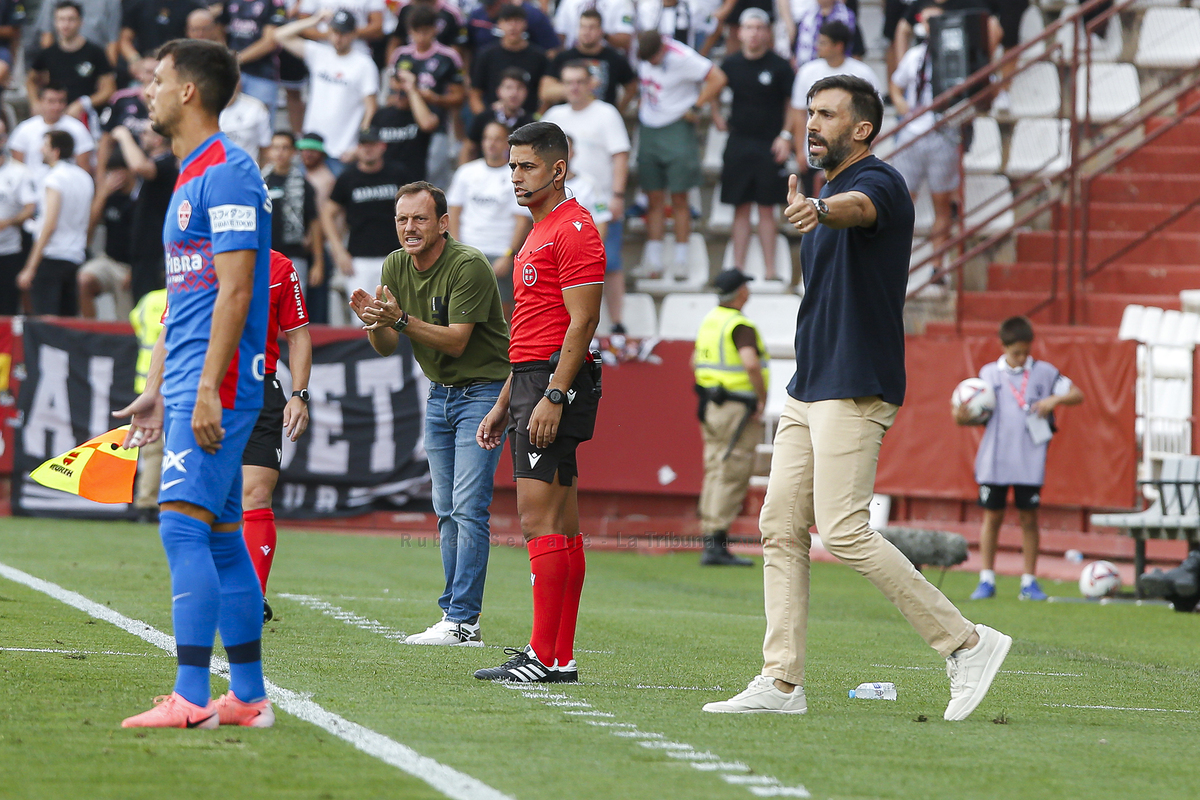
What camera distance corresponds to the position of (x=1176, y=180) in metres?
16.2

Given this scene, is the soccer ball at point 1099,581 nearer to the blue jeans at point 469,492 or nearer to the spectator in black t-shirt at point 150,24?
the blue jeans at point 469,492

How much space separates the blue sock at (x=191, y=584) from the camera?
466 centimetres

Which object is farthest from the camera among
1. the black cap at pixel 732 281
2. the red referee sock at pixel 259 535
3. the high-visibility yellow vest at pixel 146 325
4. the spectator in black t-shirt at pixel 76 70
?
the spectator in black t-shirt at pixel 76 70

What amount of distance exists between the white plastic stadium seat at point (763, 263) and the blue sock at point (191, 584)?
12.3 meters

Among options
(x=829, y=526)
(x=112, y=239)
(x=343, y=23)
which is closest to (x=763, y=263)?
(x=343, y=23)

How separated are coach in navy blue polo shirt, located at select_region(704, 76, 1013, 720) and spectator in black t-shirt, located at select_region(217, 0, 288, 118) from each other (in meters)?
12.7

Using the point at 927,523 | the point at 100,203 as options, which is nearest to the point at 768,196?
the point at 927,523

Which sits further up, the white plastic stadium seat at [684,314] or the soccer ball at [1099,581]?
the white plastic stadium seat at [684,314]

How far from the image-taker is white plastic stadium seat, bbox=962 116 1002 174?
50.1 ft

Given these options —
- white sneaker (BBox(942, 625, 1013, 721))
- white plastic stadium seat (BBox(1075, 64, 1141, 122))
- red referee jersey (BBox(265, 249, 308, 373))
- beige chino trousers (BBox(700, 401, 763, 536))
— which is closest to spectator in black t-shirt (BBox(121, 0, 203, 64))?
beige chino trousers (BBox(700, 401, 763, 536))

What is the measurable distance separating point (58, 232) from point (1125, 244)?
35.6 ft

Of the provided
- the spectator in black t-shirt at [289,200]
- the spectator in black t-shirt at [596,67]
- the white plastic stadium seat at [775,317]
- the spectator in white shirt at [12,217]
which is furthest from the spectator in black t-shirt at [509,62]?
the spectator in white shirt at [12,217]

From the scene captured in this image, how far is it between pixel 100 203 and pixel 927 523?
9.49 m

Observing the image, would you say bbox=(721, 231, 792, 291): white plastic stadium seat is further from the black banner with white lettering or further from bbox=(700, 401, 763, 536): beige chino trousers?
the black banner with white lettering
